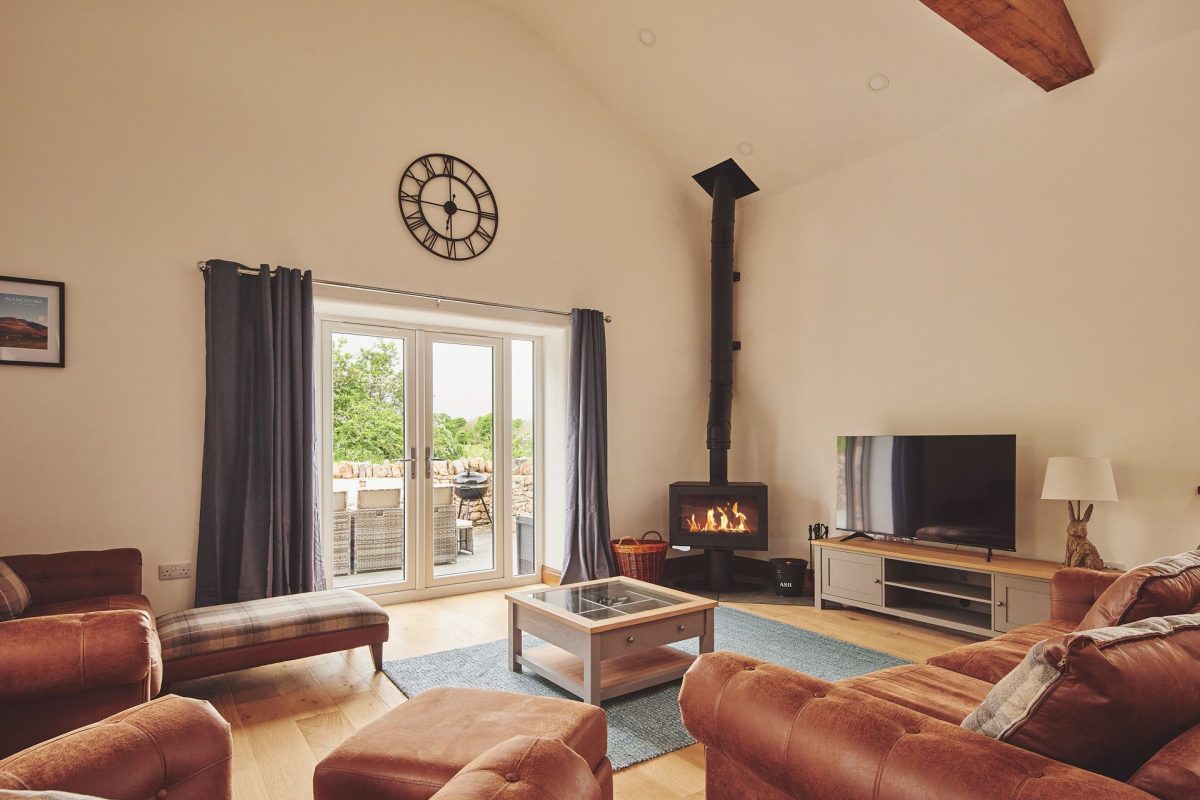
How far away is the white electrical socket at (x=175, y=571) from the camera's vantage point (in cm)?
359

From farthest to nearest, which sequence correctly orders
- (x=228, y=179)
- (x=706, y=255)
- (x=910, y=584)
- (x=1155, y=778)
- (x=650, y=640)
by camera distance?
(x=706, y=255) < (x=910, y=584) < (x=228, y=179) < (x=650, y=640) < (x=1155, y=778)

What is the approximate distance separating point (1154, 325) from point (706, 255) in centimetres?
330

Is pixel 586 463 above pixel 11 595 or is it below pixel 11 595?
above

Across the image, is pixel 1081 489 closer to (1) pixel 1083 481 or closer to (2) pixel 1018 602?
(1) pixel 1083 481

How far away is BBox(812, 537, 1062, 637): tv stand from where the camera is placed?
362 centimetres

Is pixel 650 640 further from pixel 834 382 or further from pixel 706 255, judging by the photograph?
pixel 706 255

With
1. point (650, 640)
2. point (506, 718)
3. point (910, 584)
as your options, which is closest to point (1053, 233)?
point (910, 584)

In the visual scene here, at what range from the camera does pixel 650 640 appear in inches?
119

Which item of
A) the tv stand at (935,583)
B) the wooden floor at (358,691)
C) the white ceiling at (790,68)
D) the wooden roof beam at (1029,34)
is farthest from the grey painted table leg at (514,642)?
the white ceiling at (790,68)

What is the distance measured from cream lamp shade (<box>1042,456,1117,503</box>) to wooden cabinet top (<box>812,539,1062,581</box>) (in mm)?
395

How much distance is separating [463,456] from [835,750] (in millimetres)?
4024

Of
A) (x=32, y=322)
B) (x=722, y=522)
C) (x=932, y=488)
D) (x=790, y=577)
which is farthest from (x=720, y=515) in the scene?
(x=32, y=322)

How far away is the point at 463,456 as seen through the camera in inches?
198

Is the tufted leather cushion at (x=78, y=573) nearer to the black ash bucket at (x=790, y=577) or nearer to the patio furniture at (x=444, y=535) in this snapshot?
the patio furniture at (x=444, y=535)
